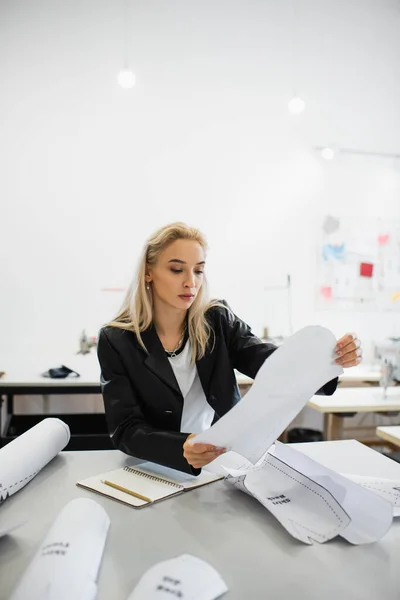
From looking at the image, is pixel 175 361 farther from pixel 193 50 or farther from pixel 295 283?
pixel 193 50

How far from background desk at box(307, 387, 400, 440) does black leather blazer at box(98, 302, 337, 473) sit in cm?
114

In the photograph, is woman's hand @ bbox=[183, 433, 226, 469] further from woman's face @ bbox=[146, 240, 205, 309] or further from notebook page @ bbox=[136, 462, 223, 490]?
woman's face @ bbox=[146, 240, 205, 309]

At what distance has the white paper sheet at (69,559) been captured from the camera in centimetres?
66

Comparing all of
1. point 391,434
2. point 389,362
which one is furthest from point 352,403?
point 391,434

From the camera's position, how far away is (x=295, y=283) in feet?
14.2

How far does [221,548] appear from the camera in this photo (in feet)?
2.85

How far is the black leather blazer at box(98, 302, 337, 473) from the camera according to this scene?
1245 mm

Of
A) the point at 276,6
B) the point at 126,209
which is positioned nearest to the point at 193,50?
the point at 276,6

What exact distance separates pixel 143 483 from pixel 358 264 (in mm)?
3725

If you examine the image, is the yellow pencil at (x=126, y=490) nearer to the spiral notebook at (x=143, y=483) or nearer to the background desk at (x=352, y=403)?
the spiral notebook at (x=143, y=483)

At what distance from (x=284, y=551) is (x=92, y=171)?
3.57m

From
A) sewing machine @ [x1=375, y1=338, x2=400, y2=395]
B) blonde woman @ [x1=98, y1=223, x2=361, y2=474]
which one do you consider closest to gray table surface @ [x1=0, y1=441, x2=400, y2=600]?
blonde woman @ [x1=98, y1=223, x2=361, y2=474]

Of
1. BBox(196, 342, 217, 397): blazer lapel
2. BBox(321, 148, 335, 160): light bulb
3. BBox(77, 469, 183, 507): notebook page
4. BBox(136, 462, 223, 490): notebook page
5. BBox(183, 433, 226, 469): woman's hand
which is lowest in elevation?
BBox(136, 462, 223, 490): notebook page

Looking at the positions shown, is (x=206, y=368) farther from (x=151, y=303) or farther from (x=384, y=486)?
(x=384, y=486)
